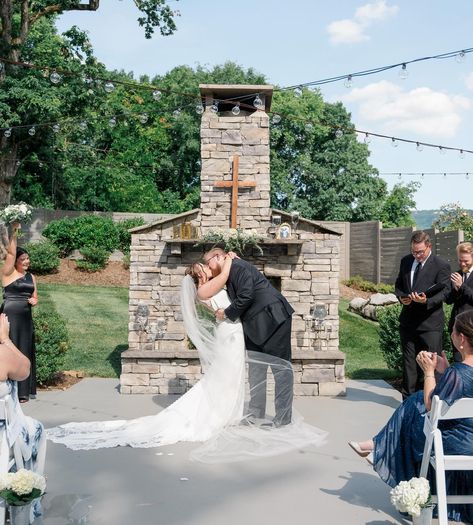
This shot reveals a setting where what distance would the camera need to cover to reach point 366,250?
19359mm

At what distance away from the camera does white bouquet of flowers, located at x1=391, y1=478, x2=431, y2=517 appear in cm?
334

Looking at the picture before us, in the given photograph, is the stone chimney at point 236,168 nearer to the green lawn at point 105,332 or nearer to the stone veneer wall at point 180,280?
the stone veneer wall at point 180,280

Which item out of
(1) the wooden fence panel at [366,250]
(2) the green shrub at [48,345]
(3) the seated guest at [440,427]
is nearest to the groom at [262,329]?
(3) the seated guest at [440,427]

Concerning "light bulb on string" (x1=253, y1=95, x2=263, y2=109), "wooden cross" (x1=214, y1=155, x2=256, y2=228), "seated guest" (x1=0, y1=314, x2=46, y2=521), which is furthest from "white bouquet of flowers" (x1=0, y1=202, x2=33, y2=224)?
"seated guest" (x1=0, y1=314, x2=46, y2=521)

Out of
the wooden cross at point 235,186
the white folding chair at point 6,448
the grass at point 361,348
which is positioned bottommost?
the grass at point 361,348

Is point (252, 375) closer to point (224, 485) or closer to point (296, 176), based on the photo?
point (224, 485)

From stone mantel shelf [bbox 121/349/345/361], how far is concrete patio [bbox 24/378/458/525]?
1.59 m

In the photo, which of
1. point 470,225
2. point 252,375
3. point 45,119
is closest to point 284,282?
point 252,375

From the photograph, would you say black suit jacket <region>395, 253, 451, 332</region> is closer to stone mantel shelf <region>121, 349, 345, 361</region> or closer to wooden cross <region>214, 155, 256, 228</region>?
stone mantel shelf <region>121, 349, 345, 361</region>

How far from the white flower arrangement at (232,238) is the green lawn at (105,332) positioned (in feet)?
8.22

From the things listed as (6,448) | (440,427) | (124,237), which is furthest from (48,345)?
(124,237)

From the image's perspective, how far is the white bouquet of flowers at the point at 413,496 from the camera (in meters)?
3.34

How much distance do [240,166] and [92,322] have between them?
5.91 meters

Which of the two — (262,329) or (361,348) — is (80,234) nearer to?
(361,348)
